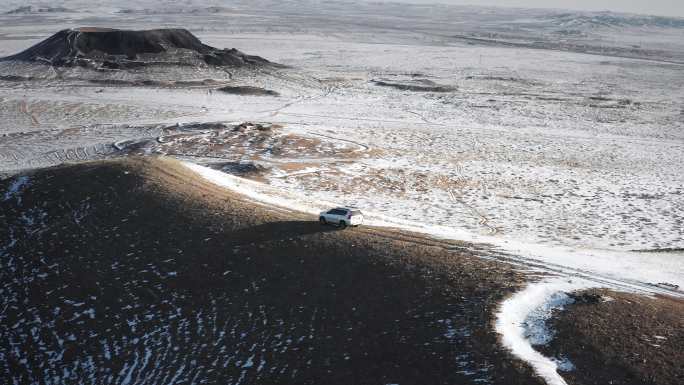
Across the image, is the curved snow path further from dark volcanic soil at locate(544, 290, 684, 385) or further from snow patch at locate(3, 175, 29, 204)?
snow patch at locate(3, 175, 29, 204)

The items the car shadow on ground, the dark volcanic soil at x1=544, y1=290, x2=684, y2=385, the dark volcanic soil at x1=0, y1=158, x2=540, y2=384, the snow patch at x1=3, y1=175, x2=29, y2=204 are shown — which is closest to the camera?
the dark volcanic soil at x1=544, y1=290, x2=684, y2=385

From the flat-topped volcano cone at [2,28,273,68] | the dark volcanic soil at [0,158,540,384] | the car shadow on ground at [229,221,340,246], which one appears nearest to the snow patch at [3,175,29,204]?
the dark volcanic soil at [0,158,540,384]

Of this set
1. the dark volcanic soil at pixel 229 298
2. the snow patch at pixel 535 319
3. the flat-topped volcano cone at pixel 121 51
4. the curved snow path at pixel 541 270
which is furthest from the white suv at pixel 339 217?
the flat-topped volcano cone at pixel 121 51

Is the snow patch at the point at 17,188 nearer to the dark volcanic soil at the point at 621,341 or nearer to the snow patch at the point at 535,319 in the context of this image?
the snow patch at the point at 535,319

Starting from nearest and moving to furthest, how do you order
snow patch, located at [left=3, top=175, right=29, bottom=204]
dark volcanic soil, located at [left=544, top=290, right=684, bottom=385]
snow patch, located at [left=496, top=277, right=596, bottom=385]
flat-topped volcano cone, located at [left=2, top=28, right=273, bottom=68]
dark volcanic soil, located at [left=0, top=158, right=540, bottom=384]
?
dark volcanic soil, located at [left=544, top=290, right=684, bottom=385] < snow patch, located at [left=496, top=277, right=596, bottom=385] < dark volcanic soil, located at [left=0, top=158, right=540, bottom=384] < snow patch, located at [left=3, top=175, right=29, bottom=204] < flat-topped volcano cone, located at [left=2, top=28, right=273, bottom=68]

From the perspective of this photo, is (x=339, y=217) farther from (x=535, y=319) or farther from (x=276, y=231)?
(x=535, y=319)

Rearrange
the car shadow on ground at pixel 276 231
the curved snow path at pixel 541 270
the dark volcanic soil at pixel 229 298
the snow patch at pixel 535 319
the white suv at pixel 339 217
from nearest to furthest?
the snow patch at pixel 535 319, the curved snow path at pixel 541 270, the dark volcanic soil at pixel 229 298, the car shadow on ground at pixel 276 231, the white suv at pixel 339 217
